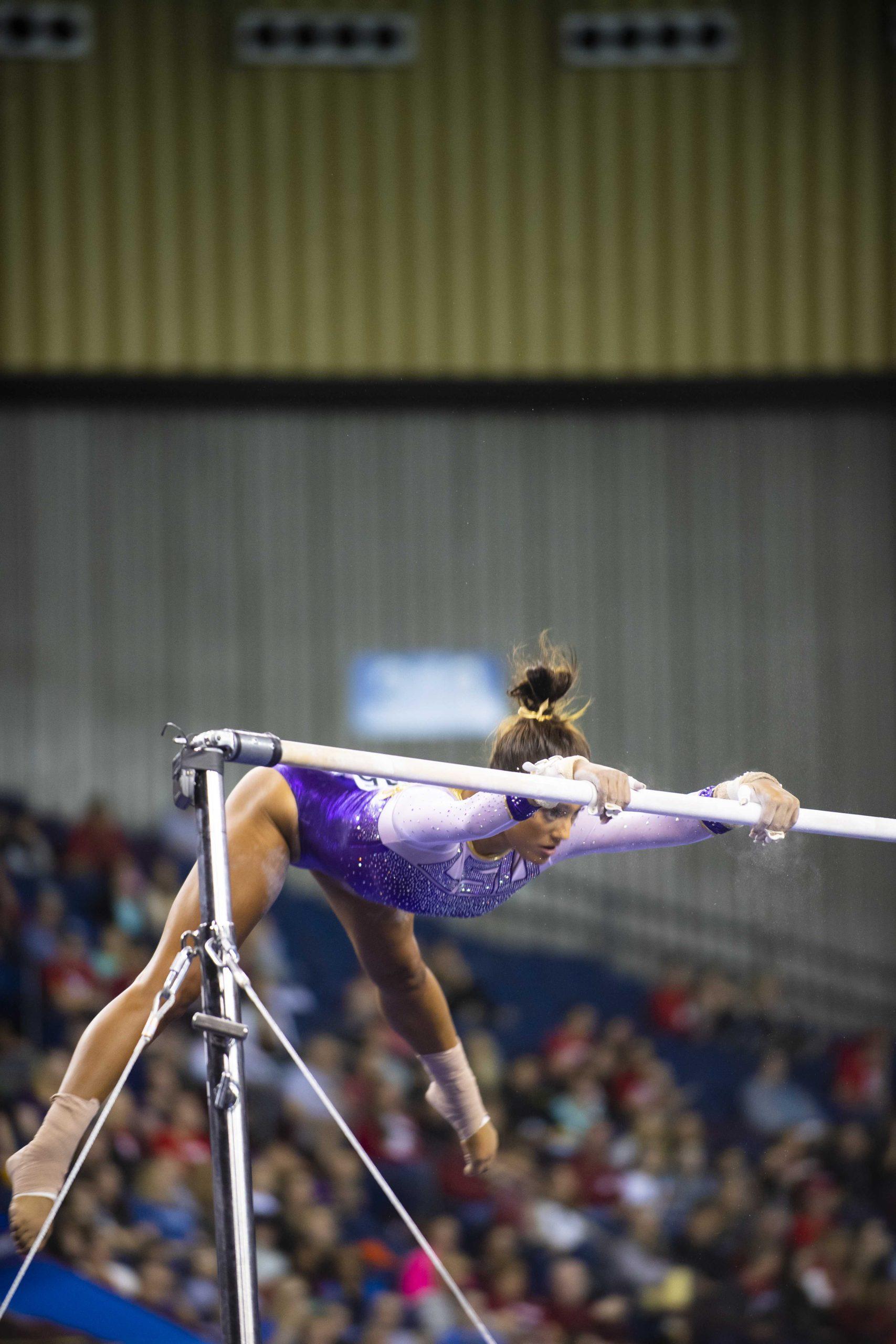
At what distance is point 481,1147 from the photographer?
2340 mm

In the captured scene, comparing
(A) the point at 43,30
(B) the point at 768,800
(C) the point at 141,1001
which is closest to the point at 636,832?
(B) the point at 768,800

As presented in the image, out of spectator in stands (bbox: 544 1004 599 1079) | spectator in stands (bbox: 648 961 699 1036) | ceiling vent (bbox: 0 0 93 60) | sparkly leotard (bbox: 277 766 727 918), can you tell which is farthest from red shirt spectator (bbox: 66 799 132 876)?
sparkly leotard (bbox: 277 766 727 918)

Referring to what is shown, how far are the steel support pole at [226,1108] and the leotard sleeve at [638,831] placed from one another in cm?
53

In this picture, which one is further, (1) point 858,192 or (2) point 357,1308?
(1) point 858,192

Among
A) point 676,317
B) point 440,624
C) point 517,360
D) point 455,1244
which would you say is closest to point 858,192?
point 676,317

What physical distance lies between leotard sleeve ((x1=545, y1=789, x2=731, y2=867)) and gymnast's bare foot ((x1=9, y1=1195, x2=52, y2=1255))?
840 mm

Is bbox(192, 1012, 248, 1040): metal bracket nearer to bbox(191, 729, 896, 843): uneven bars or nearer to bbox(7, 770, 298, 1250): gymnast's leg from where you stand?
bbox(7, 770, 298, 1250): gymnast's leg

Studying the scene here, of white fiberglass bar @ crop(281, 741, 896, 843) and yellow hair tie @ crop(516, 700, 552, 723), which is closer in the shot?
white fiberglass bar @ crop(281, 741, 896, 843)

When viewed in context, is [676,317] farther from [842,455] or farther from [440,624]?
[440,624]

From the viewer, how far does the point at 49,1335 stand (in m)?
3.63

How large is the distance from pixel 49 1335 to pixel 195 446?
11.6 feet

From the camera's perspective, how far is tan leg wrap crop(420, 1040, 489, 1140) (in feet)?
7.49

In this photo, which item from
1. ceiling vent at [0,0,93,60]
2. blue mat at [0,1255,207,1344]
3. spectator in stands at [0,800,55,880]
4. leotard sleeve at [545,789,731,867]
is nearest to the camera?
leotard sleeve at [545,789,731,867]

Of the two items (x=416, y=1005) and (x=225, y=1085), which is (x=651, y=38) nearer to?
(x=416, y=1005)
